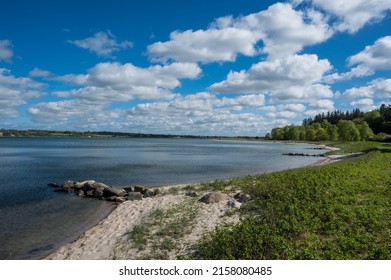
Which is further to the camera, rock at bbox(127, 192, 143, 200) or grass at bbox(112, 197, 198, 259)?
rock at bbox(127, 192, 143, 200)

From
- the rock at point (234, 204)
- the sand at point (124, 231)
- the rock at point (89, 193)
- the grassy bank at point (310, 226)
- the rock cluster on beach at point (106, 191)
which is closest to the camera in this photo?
the grassy bank at point (310, 226)

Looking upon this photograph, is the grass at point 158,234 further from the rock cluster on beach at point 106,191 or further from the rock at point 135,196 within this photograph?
the rock cluster on beach at point 106,191

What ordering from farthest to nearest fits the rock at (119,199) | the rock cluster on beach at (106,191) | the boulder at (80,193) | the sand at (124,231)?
the boulder at (80,193) → the rock cluster on beach at (106,191) → the rock at (119,199) → the sand at (124,231)

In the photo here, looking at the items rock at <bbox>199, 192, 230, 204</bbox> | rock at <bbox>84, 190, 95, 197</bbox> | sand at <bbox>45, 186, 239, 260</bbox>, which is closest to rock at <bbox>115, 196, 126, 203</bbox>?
sand at <bbox>45, 186, 239, 260</bbox>

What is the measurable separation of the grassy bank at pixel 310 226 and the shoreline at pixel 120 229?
4.31 ft

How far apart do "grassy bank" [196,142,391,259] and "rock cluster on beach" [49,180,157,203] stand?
464 inches

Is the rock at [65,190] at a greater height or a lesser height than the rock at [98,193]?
lesser

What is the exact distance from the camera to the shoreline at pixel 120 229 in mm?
15748

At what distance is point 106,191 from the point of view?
31.3 metres

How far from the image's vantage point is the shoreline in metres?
15.7

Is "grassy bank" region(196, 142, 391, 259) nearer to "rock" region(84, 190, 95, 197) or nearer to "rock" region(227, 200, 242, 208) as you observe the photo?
"rock" region(227, 200, 242, 208)

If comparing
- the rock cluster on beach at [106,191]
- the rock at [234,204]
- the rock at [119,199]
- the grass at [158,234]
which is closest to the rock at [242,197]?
the rock at [234,204]

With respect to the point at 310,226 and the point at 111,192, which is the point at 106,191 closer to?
the point at 111,192

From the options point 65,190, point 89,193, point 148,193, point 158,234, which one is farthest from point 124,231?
point 65,190
